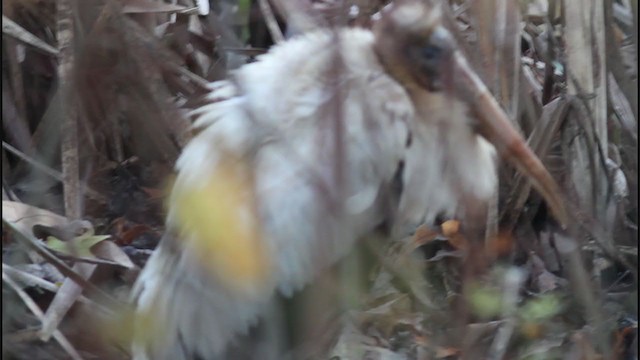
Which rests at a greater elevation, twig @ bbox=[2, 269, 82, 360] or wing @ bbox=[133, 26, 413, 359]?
wing @ bbox=[133, 26, 413, 359]

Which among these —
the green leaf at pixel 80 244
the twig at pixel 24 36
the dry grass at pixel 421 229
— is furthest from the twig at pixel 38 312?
the twig at pixel 24 36

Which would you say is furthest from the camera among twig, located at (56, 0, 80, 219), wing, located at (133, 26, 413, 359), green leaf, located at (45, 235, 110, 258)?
green leaf, located at (45, 235, 110, 258)

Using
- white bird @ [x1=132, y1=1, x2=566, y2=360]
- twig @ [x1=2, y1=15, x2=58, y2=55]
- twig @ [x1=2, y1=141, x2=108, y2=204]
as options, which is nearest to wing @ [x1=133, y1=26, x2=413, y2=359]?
white bird @ [x1=132, y1=1, x2=566, y2=360]

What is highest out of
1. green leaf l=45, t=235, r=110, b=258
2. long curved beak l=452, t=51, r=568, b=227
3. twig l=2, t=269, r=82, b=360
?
long curved beak l=452, t=51, r=568, b=227

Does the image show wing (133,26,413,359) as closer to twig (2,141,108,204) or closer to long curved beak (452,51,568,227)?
long curved beak (452,51,568,227)

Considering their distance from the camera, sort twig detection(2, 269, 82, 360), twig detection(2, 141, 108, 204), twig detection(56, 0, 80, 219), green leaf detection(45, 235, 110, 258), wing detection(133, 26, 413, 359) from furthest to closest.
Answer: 1. green leaf detection(45, 235, 110, 258)
2. twig detection(2, 269, 82, 360)
3. wing detection(133, 26, 413, 359)
4. twig detection(2, 141, 108, 204)
5. twig detection(56, 0, 80, 219)

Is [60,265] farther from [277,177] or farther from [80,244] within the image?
[277,177]

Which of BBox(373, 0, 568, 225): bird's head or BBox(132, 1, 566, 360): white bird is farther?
BBox(373, 0, 568, 225): bird's head

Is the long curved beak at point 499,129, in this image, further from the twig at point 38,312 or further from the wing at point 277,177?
the twig at point 38,312
